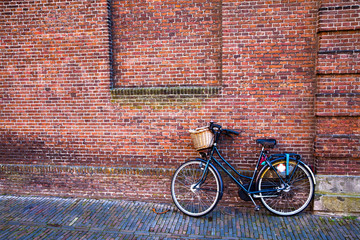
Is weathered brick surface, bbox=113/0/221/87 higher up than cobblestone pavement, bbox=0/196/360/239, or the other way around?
weathered brick surface, bbox=113/0/221/87

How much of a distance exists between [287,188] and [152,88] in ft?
9.44

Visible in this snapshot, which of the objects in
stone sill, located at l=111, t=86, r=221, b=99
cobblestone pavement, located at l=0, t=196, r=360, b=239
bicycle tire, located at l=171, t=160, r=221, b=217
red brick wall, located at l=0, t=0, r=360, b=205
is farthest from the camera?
stone sill, located at l=111, t=86, r=221, b=99

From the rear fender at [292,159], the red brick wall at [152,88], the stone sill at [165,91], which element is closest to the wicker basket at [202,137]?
the red brick wall at [152,88]

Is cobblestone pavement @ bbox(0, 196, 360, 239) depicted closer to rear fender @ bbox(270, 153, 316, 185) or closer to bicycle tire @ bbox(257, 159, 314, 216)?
bicycle tire @ bbox(257, 159, 314, 216)

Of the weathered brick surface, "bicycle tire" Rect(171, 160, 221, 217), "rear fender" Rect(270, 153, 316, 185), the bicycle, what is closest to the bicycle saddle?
the bicycle

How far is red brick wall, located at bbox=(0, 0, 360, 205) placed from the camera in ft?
12.6

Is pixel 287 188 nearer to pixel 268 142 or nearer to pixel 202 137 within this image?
pixel 268 142

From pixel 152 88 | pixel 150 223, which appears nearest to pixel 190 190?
pixel 150 223

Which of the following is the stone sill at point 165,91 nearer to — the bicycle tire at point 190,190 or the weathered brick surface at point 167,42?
the weathered brick surface at point 167,42

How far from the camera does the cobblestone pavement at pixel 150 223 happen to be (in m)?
3.35

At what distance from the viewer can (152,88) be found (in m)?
4.21

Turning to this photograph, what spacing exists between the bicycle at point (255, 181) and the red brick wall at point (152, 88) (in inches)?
12.0

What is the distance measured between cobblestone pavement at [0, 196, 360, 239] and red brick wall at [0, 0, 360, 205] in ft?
1.37

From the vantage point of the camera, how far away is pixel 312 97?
390 centimetres
